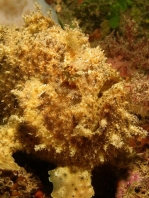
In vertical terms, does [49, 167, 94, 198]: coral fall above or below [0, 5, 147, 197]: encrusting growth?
below

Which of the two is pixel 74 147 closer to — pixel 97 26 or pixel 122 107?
pixel 122 107

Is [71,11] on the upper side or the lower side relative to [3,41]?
upper

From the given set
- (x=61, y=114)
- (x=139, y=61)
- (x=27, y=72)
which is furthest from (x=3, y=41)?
(x=139, y=61)

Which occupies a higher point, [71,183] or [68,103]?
[68,103]

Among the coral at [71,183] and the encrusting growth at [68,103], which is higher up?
the encrusting growth at [68,103]
